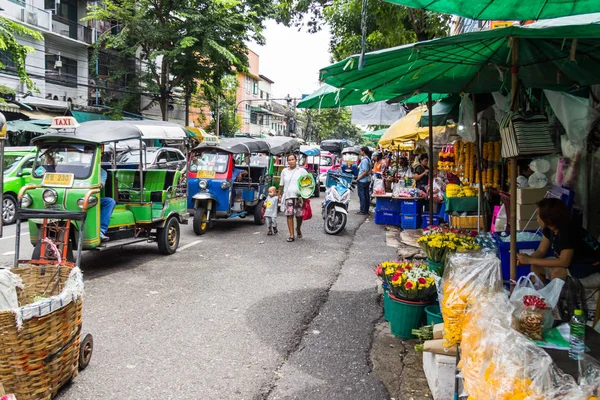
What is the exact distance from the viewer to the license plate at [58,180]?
272 inches

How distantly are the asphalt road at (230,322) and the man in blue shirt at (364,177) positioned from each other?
186 inches

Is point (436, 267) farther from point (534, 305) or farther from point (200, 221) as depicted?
point (200, 221)

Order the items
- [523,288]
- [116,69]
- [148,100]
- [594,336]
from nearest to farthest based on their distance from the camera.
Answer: [594,336]
[523,288]
[116,69]
[148,100]

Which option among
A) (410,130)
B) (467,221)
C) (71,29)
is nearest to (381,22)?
(410,130)

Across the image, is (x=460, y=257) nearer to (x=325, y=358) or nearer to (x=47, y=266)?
(x=325, y=358)

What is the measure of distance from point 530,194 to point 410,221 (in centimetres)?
604

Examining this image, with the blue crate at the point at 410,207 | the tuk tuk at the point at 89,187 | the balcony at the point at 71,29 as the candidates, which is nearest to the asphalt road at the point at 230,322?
the tuk tuk at the point at 89,187

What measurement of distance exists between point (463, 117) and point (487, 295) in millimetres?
4286

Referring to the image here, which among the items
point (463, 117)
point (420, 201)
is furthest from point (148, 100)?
point (463, 117)

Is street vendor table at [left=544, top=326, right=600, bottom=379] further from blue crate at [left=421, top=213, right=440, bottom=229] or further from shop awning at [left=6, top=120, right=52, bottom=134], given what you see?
shop awning at [left=6, top=120, right=52, bottom=134]

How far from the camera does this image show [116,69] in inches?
1069

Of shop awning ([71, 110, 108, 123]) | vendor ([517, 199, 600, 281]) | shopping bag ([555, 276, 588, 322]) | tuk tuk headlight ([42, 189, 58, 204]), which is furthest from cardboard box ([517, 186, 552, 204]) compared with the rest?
shop awning ([71, 110, 108, 123])

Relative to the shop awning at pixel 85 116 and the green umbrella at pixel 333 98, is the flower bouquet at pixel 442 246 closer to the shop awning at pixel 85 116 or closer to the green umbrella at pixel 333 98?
the green umbrella at pixel 333 98

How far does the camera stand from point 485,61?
15.3ft
